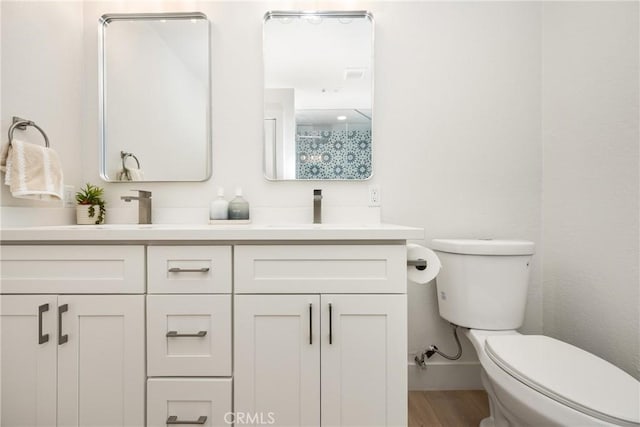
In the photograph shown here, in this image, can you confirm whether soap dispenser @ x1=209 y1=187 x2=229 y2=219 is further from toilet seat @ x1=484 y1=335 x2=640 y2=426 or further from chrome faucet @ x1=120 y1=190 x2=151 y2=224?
toilet seat @ x1=484 y1=335 x2=640 y2=426

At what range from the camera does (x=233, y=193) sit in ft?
5.37

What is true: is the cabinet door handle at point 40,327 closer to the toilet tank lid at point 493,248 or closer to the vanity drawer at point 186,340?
the vanity drawer at point 186,340

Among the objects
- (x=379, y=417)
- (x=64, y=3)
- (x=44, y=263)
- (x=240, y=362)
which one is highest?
(x=64, y=3)

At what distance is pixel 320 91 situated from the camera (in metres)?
1.62

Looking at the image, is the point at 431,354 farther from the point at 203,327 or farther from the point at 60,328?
the point at 60,328

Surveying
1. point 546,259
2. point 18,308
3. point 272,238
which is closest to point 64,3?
point 18,308

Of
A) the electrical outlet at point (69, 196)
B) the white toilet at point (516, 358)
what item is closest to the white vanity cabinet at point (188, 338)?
Result: the electrical outlet at point (69, 196)

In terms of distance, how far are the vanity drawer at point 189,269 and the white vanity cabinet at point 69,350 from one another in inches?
3.0

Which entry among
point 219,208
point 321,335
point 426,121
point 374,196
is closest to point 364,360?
point 321,335

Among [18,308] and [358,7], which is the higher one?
[358,7]

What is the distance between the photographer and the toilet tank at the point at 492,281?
136 centimetres

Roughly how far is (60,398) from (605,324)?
209 centimetres

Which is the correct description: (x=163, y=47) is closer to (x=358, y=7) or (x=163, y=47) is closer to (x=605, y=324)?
(x=358, y=7)

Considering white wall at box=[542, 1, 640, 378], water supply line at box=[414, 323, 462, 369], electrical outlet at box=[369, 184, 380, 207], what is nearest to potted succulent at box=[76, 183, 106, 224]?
electrical outlet at box=[369, 184, 380, 207]
